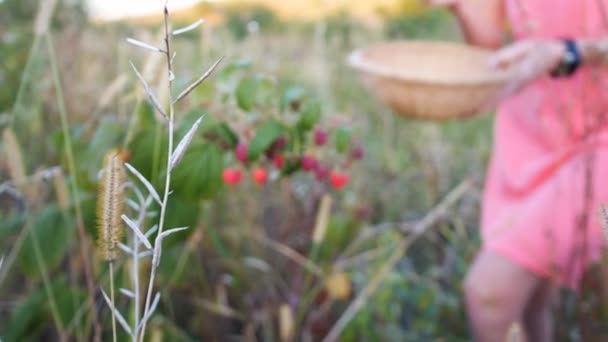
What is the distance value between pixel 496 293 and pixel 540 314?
367mm

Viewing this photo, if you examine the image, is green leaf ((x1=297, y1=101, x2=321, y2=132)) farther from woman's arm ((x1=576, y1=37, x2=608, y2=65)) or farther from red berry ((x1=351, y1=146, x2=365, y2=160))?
woman's arm ((x1=576, y1=37, x2=608, y2=65))

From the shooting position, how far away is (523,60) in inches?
52.9

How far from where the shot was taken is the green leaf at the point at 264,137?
1.05m

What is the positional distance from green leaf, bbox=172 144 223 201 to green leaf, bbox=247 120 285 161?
0.25 feet

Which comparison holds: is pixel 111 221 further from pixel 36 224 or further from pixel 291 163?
pixel 36 224

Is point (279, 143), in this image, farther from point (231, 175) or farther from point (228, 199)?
point (228, 199)

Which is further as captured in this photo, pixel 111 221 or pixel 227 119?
pixel 227 119

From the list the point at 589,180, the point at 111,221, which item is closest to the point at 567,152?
the point at 589,180

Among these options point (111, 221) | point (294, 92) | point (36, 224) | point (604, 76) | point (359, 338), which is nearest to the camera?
point (111, 221)

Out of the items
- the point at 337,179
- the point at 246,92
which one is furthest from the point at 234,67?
the point at 337,179

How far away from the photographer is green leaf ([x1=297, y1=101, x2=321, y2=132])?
3.50 feet

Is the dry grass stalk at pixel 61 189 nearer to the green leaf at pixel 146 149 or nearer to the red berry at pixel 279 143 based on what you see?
the green leaf at pixel 146 149

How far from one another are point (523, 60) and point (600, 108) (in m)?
0.15

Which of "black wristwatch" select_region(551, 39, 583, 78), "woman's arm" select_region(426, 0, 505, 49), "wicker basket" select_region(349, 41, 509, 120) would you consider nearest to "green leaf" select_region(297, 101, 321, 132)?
"wicker basket" select_region(349, 41, 509, 120)
